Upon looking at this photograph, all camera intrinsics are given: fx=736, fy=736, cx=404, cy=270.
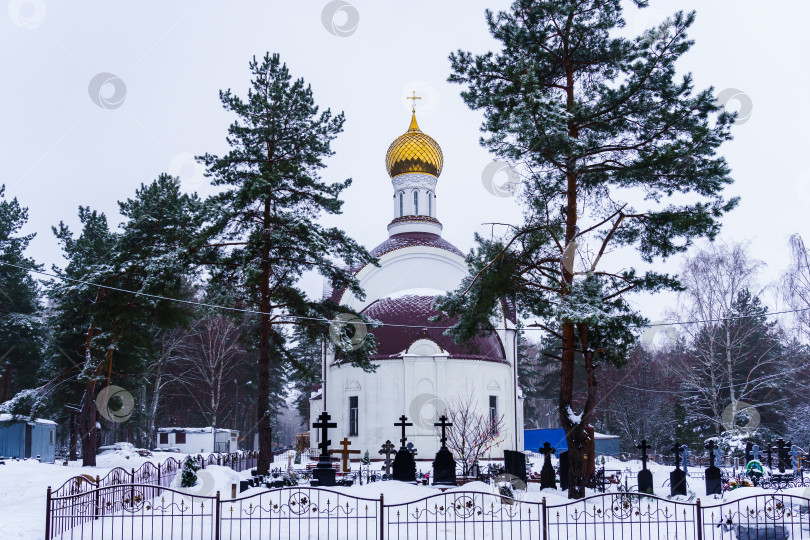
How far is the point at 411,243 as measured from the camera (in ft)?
121

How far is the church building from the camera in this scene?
103 ft

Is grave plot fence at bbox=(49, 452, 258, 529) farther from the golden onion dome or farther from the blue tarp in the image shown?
the blue tarp

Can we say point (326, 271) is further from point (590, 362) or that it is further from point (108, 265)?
point (108, 265)

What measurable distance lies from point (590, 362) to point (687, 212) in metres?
3.91

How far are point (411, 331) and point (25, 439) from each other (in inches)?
664

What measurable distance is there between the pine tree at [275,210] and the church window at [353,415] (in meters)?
12.8

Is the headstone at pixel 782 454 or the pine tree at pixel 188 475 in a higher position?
the pine tree at pixel 188 475

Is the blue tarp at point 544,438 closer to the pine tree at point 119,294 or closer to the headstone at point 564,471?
the headstone at point 564,471

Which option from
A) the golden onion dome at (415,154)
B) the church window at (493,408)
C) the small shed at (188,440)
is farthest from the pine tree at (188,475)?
the golden onion dome at (415,154)

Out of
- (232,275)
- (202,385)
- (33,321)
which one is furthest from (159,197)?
(202,385)

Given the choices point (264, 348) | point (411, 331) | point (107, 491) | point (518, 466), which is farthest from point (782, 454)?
point (107, 491)

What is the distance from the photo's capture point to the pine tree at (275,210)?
19.0m

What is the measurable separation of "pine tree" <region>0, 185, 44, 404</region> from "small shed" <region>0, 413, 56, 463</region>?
119 inches

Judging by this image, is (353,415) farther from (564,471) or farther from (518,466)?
(564,471)
